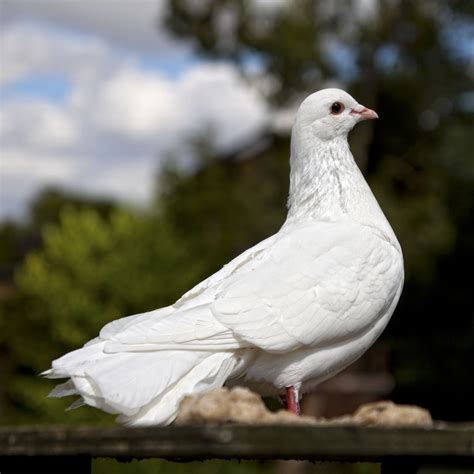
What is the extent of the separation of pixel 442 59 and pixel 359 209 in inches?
752

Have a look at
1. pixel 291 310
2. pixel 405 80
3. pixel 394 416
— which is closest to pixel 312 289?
pixel 291 310

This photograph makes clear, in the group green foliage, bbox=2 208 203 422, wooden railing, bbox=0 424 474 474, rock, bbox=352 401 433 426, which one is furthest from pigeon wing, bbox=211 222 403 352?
green foliage, bbox=2 208 203 422

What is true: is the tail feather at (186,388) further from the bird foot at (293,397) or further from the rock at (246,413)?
the rock at (246,413)

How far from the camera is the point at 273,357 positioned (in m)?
4.53

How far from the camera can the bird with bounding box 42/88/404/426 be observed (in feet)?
12.6

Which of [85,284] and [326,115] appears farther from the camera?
[85,284]

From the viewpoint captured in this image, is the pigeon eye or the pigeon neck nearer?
the pigeon neck

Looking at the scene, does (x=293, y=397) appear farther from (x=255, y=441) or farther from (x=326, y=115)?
(x=255, y=441)

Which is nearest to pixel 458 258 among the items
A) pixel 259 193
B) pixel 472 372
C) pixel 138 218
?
pixel 472 372

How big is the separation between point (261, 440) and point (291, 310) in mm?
2108

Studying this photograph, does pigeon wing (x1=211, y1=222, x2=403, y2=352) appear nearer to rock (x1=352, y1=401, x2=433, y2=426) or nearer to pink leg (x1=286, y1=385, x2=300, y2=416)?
pink leg (x1=286, y1=385, x2=300, y2=416)

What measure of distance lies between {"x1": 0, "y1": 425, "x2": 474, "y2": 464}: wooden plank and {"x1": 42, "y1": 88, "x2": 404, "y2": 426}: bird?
110 cm

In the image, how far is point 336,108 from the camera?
5.33 metres

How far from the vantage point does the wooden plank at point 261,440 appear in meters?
2.41
